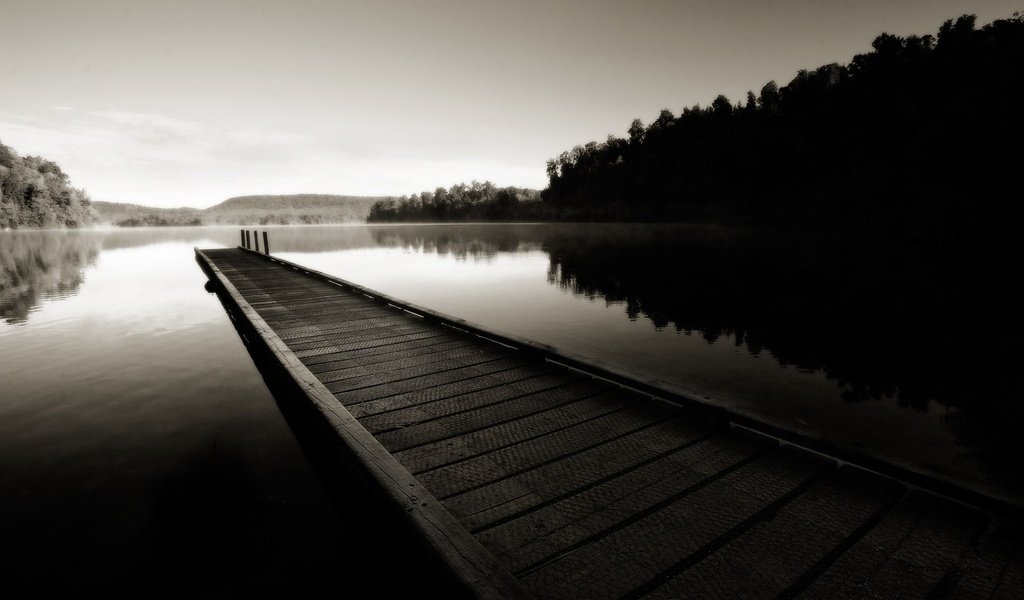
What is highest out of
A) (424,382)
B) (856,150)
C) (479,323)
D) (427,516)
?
(856,150)

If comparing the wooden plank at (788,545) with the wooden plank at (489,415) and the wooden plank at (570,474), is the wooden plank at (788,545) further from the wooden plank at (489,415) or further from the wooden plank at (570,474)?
the wooden plank at (489,415)

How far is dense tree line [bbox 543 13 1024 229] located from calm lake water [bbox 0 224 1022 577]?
12738 millimetres

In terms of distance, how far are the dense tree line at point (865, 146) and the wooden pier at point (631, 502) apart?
29764 millimetres

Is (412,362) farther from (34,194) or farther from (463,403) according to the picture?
(34,194)

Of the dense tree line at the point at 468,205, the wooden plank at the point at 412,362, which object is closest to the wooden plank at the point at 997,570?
the wooden plank at the point at 412,362

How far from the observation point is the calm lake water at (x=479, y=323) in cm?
424

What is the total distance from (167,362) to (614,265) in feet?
66.5

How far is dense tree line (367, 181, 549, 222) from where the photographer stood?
124125 millimetres

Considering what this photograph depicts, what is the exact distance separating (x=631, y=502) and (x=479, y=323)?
25.6 ft

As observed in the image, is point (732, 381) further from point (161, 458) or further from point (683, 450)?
point (161, 458)

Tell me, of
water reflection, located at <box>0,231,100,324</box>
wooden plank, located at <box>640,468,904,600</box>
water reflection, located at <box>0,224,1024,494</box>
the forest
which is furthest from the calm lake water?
the forest

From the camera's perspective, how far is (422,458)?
379 centimetres

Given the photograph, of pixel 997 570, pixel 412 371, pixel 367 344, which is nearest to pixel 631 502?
pixel 997 570

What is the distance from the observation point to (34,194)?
221 feet
